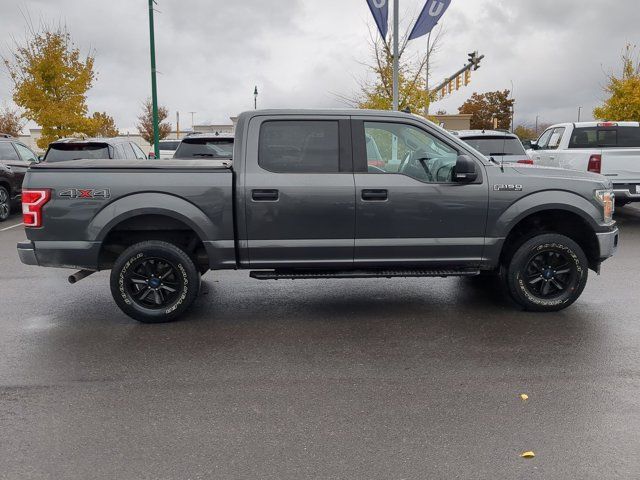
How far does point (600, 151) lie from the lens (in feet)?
36.6

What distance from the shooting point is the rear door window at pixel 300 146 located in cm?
575

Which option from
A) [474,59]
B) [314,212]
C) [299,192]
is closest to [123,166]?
[299,192]

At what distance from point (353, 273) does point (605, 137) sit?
29.5ft

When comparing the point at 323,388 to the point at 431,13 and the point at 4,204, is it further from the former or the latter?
the point at 431,13

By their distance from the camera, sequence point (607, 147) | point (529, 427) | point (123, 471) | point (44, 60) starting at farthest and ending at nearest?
point (44, 60), point (607, 147), point (529, 427), point (123, 471)

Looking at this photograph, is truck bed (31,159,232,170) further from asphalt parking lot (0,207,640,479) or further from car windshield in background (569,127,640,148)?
car windshield in background (569,127,640,148)

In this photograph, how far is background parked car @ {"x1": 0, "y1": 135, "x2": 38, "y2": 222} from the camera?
13.5 metres

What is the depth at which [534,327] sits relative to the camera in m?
5.61

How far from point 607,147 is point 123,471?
1194 cm

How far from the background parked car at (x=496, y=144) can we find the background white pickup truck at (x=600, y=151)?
33.7 inches

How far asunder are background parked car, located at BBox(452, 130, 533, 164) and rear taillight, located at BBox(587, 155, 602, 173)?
109cm

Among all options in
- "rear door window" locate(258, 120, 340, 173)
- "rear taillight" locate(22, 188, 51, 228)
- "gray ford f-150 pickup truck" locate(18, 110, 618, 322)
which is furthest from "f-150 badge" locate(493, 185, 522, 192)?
"rear taillight" locate(22, 188, 51, 228)

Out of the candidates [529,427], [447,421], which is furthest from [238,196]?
[529,427]

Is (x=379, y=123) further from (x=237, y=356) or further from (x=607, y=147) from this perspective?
(x=607, y=147)
